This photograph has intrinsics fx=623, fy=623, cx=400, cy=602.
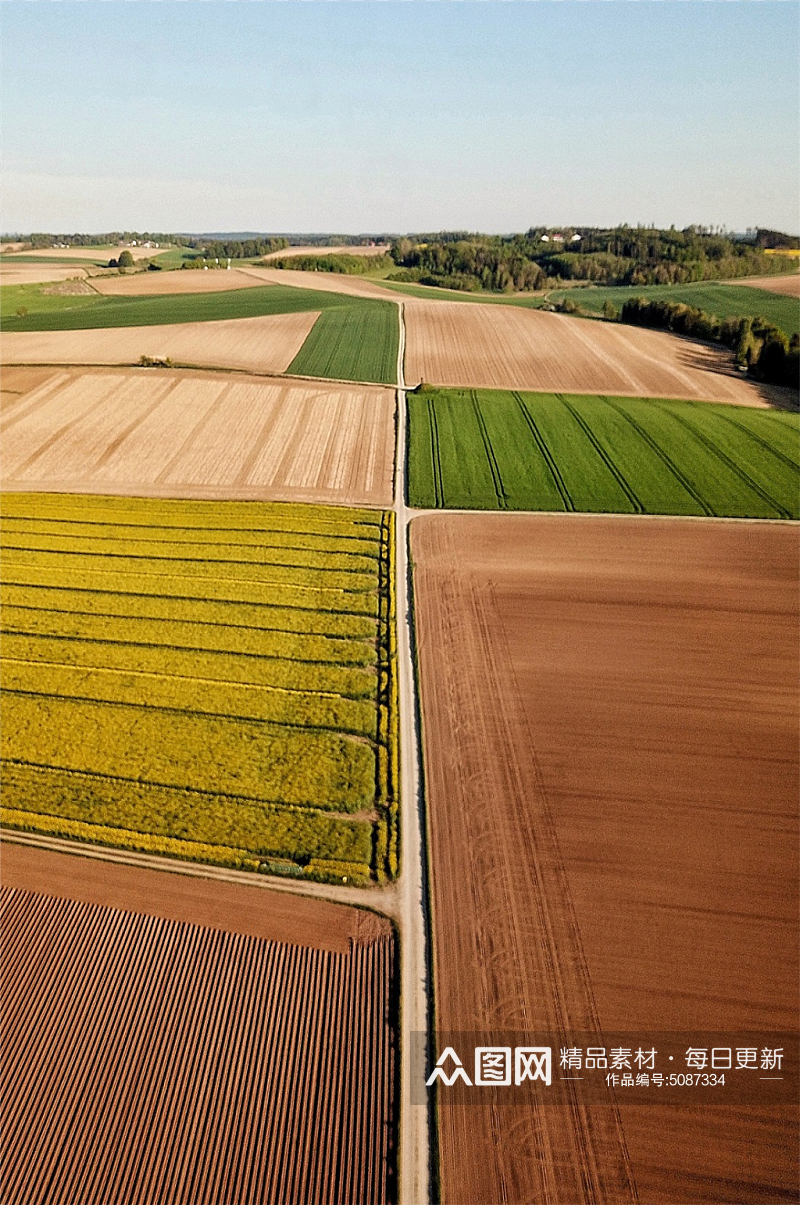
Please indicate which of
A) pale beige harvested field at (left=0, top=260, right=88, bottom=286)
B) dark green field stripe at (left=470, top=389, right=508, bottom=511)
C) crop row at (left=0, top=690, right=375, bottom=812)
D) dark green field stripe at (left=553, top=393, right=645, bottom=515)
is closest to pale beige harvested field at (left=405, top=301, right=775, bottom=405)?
dark green field stripe at (left=470, top=389, right=508, bottom=511)

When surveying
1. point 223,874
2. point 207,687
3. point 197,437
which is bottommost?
point 223,874

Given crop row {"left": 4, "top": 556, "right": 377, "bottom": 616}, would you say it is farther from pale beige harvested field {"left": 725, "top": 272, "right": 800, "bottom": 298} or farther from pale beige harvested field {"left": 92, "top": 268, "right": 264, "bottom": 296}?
pale beige harvested field {"left": 725, "top": 272, "right": 800, "bottom": 298}

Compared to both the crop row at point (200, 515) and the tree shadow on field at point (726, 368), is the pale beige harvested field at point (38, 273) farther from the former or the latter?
the tree shadow on field at point (726, 368)

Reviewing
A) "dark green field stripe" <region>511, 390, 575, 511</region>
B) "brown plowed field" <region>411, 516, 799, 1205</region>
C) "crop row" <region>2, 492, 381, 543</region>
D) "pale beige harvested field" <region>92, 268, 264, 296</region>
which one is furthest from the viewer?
"pale beige harvested field" <region>92, 268, 264, 296</region>

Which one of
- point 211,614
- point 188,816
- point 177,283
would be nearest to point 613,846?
point 188,816

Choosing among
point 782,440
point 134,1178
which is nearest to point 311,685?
point 134,1178

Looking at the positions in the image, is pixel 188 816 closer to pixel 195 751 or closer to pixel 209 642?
pixel 195 751
